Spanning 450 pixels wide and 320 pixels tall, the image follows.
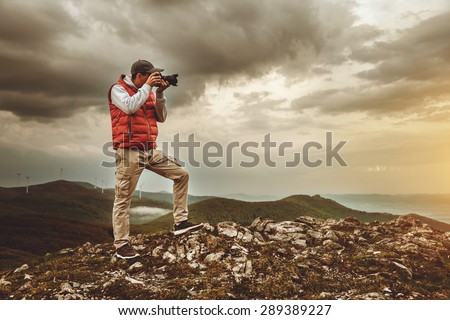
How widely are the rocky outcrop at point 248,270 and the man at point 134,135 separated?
114cm

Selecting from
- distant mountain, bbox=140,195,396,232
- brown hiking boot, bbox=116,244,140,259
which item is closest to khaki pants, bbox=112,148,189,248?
brown hiking boot, bbox=116,244,140,259

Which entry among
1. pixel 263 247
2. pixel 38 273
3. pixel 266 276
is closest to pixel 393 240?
pixel 263 247

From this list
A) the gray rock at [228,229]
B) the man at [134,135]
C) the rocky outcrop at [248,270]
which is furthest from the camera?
the gray rock at [228,229]

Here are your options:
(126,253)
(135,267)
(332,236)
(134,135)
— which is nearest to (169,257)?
(135,267)

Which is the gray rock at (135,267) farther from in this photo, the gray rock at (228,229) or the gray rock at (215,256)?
the gray rock at (228,229)

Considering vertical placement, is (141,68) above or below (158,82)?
above

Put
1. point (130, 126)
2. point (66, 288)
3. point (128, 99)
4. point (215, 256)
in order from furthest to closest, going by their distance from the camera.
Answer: point (215, 256) < point (130, 126) < point (128, 99) < point (66, 288)

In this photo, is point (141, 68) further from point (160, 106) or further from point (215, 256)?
point (215, 256)

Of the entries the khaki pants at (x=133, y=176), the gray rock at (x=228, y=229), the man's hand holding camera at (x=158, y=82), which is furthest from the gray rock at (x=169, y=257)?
the man's hand holding camera at (x=158, y=82)

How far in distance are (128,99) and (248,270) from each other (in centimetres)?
530

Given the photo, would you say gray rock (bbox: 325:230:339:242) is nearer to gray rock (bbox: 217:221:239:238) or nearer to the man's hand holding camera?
gray rock (bbox: 217:221:239:238)

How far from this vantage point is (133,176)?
984cm

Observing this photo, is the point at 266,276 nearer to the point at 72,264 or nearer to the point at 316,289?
the point at 316,289

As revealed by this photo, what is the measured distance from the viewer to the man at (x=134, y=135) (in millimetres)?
9219
